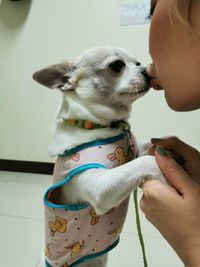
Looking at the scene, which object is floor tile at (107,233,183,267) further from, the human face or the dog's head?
the human face

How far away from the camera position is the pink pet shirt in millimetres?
835

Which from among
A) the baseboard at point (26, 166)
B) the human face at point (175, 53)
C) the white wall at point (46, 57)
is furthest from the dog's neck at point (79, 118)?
the baseboard at point (26, 166)

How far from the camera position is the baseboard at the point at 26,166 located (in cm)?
232

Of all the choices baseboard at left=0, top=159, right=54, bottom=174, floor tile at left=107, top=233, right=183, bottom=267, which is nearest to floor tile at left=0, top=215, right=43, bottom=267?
floor tile at left=107, top=233, right=183, bottom=267

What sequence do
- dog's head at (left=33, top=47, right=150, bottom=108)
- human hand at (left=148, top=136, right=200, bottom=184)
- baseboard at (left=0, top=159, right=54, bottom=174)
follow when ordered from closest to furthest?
human hand at (left=148, top=136, right=200, bottom=184) → dog's head at (left=33, top=47, right=150, bottom=108) → baseboard at (left=0, top=159, right=54, bottom=174)

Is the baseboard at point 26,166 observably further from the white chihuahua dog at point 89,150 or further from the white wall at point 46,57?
the white chihuahua dog at point 89,150

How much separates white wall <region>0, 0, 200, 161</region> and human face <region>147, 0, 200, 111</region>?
1.25m

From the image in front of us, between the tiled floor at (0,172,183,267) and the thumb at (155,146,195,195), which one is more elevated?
the thumb at (155,146,195,195)

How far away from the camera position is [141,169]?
0.73 metres

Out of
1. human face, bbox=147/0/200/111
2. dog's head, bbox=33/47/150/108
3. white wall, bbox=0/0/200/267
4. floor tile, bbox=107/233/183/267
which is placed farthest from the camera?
white wall, bbox=0/0/200/267

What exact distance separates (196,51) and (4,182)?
6.11 ft

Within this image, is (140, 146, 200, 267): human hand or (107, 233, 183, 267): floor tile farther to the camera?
(107, 233, 183, 267): floor tile

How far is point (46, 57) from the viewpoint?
7.09ft

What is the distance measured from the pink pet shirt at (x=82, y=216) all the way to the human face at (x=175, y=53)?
22cm
